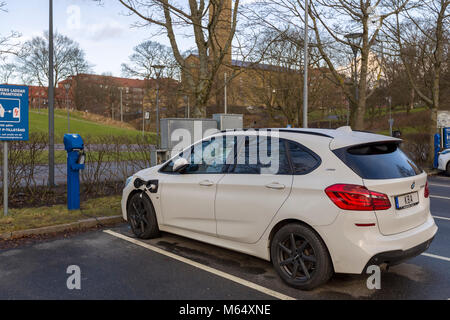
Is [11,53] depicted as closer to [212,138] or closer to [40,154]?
[40,154]

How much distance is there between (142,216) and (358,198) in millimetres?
3302

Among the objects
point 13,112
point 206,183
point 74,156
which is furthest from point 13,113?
point 206,183

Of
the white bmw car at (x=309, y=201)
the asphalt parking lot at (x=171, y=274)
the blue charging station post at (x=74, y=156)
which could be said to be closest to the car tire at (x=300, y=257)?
the white bmw car at (x=309, y=201)

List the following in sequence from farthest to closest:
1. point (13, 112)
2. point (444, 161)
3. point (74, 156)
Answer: point (444, 161)
point (74, 156)
point (13, 112)

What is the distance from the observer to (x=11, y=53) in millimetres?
10656

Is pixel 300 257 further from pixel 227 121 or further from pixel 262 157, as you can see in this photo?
pixel 227 121

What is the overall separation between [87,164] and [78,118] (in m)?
55.4

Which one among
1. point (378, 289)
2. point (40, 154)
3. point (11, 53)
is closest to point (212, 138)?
point (378, 289)

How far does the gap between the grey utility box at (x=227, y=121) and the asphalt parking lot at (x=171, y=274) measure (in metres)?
4.85

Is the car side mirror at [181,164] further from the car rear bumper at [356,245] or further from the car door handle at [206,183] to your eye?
the car rear bumper at [356,245]

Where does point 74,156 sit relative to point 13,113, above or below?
below

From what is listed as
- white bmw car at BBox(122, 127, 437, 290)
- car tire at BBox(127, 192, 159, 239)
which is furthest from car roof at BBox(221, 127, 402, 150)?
car tire at BBox(127, 192, 159, 239)

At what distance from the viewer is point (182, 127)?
9102 mm

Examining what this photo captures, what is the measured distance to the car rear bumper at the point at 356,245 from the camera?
136 inches
